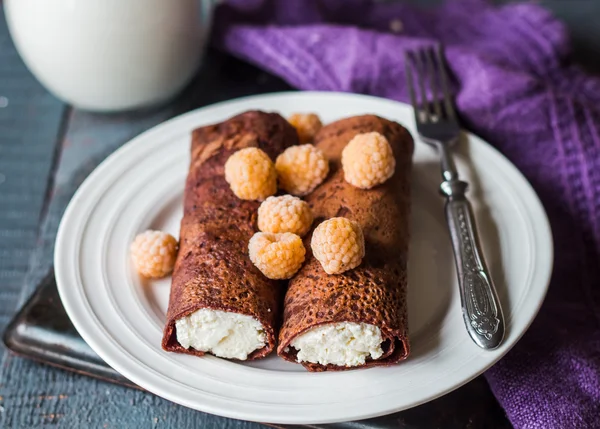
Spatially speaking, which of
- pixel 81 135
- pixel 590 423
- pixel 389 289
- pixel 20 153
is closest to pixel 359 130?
pixel 389 289

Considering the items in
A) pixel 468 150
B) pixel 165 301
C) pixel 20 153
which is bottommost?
pixel 20 153

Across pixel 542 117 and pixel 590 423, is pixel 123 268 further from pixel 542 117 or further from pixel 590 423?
pixel 542 117

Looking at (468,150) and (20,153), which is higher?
(468,150)

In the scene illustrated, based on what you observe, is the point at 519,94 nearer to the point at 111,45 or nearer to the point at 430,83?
the point at 430,83

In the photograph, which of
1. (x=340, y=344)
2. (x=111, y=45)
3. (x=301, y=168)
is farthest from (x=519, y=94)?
(x=111, y=45)

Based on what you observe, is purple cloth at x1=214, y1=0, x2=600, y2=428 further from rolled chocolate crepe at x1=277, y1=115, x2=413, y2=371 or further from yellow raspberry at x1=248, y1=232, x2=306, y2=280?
yellow raspberry at x1=248, y1=232, x2=306, y2=280

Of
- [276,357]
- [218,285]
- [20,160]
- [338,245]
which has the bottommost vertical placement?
[20,160]

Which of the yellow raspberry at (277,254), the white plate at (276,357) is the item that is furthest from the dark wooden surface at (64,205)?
the yellow raspberry at (277,254)
